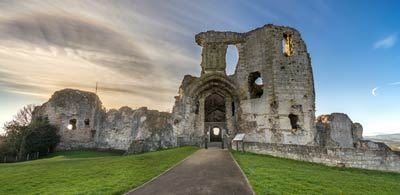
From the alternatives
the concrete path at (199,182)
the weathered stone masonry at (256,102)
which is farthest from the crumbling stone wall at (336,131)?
the concrete path at (199,182)

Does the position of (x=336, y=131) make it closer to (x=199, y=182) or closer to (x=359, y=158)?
(x=359, y=158)

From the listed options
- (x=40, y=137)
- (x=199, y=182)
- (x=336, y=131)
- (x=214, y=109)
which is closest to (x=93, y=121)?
(x=40, y=137)

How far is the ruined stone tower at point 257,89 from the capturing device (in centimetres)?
2352

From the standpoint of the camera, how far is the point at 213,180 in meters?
9.28

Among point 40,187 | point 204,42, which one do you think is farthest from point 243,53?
point 40,187

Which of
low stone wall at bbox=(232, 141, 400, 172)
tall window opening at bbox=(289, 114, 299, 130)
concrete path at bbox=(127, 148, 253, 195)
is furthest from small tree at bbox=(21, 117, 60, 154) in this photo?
low stone wall at bbox=(232, 141, 400, 172)

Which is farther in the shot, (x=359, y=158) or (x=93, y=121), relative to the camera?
(x=93, y=121)

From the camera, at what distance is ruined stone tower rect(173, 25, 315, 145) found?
2352cm

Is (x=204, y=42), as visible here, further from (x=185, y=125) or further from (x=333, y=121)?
(x=333, y=121)

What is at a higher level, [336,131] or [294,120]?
[294,120]

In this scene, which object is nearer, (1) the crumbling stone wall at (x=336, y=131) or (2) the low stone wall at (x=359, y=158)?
(2) the low stone wall at (x=359, y=158)

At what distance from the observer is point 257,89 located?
90.1 feet

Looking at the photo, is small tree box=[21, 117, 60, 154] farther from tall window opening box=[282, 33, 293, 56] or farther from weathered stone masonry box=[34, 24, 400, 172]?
tall window opening box=[282, 33, 293, 56]

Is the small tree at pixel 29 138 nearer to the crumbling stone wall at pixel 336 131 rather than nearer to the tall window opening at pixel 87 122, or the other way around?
the tall window opening at pixel 87 122
